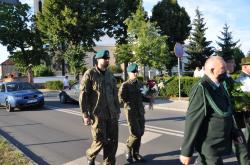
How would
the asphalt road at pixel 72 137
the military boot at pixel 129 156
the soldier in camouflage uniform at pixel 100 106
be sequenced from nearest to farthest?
the soldier in camouflage uniform at pixel 100 106
the military boot at pixel 129 156
the asphalt road at pixel 72 137

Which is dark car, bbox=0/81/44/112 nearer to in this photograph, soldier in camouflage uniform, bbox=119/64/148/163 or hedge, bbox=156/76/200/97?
hedge, bbox=156/76/200/97

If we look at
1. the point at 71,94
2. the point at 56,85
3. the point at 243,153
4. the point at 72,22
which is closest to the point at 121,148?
the point at 243,153

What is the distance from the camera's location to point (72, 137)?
36.6 feet

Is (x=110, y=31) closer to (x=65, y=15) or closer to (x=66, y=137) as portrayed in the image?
(x=65, y=15)

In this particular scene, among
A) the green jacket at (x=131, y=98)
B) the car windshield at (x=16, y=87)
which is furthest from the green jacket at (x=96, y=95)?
the car windshield at (x=16, y=87)

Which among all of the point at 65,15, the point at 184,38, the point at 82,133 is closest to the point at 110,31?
the point at 65,15

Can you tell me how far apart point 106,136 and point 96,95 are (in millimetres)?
659

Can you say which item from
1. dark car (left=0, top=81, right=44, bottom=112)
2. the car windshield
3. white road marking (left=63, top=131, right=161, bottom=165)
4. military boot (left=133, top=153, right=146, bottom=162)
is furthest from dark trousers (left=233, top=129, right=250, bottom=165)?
the car windshield

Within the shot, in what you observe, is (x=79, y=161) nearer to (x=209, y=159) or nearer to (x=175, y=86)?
(x=209, y=159)

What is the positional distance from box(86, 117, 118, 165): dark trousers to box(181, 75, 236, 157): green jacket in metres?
2.40

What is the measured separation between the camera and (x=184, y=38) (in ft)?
168

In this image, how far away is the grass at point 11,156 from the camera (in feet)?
25.7

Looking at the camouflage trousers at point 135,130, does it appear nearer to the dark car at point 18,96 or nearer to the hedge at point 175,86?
the dark car at point 18,96

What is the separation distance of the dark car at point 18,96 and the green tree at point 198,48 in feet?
111
